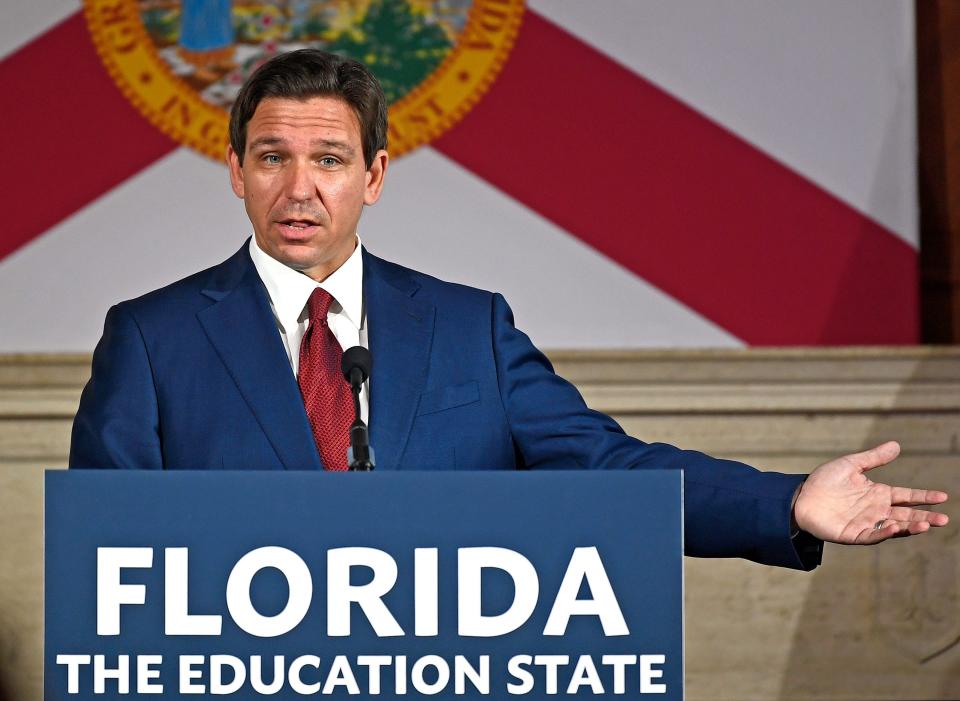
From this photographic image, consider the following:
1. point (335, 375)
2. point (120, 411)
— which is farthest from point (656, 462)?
point (120, 411)

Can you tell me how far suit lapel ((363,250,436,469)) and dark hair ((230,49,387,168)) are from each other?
15 cm

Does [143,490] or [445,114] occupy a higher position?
[445,114]

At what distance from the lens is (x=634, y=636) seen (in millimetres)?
1064

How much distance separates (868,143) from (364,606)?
2067 mm

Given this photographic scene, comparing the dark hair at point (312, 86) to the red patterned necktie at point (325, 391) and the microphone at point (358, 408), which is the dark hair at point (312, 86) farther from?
the microphone at point (358, 408)

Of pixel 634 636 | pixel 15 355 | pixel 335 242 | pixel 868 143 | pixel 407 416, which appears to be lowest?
pixel 634 636

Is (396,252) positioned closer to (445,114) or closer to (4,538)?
(445,114)

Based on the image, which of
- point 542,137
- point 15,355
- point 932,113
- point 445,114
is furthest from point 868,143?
point 15,355

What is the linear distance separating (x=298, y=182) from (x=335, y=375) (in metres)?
0.22

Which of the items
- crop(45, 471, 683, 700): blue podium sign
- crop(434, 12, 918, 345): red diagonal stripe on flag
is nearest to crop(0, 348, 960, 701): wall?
crop(434, 12, 918, 345): red diagonal stripe on flag

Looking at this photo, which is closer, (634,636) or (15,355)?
(634,636)

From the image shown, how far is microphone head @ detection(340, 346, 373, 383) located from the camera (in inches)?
46.0

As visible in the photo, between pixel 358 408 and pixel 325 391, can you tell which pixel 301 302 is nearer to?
pixel 325 391

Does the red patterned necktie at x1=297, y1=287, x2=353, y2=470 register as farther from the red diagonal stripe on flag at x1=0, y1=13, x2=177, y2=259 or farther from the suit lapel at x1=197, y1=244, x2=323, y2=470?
the red diagonal stripe on flag at x1=0, y1=13, x2=177, y2=259
